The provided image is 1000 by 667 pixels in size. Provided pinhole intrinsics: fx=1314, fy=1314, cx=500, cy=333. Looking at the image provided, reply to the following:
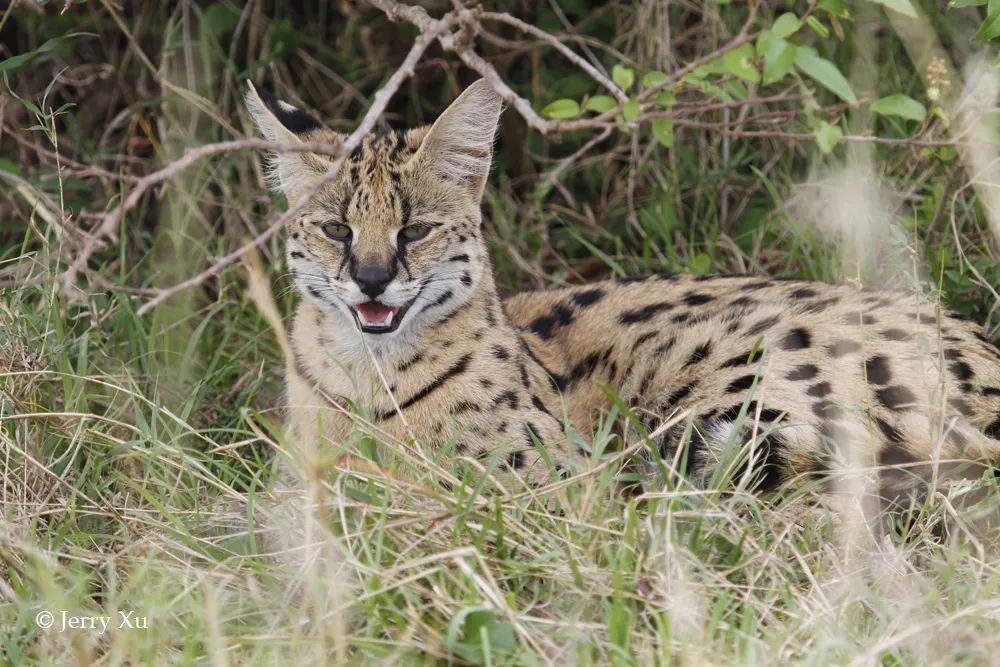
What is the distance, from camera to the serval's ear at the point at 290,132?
4.02 m

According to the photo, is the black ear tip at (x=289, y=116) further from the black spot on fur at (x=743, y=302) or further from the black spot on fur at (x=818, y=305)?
the black spot on fur at (x=818, y=305)

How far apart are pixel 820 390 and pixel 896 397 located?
0.69ft

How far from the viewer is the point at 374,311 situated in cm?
382

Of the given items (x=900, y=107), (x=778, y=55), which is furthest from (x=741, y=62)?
(x=900, y=107)

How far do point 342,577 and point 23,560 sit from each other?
2.70ft

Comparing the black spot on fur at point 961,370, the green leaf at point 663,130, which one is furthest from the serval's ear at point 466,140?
the black spot on fur at point 961,370

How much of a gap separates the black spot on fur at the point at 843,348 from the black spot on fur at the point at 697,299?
54 centimetres

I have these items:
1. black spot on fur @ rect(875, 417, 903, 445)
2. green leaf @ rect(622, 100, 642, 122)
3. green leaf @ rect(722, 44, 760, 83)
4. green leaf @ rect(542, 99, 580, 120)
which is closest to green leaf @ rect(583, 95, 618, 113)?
green leaf @ rect(542, 99, 580, 120)

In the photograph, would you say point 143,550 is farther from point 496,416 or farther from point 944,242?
point 944,242

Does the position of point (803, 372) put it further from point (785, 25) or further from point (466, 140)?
point (466, 140)

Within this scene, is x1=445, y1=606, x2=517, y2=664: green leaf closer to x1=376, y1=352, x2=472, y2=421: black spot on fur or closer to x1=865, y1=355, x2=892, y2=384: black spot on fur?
x1=376, y1=352, x2=472, y2=421: black spot on fur

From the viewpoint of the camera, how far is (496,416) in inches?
152

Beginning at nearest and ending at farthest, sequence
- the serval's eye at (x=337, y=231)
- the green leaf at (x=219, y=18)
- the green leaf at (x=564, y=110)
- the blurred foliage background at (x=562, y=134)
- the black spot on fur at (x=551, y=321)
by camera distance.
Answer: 1. the serval's eye at (x=337, y=231)
2. the green leaf at (x=564, y=110)
3. the black spot on fur at (x=551, y=321)
4. the blurred foliage background at (x=562, y=134)
5. the green leaf at (x=219, y=18)

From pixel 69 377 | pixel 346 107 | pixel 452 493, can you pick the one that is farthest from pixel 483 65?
pixel 346 107
